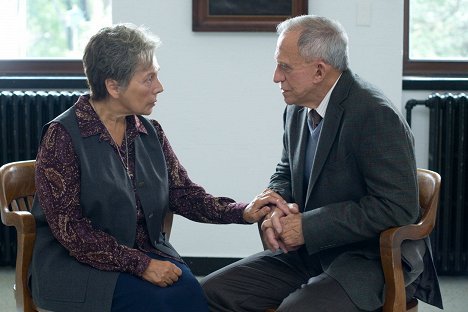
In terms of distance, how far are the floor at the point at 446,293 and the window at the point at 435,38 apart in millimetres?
1075

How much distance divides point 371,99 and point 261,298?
72 centimetres

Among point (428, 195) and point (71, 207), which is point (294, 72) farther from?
point (71, 207)

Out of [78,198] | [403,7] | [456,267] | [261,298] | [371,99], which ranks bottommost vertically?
[456,267]

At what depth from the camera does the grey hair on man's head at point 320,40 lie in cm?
284

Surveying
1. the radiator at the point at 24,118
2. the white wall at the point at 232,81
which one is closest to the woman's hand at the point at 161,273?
the white wall at the point at 232,81

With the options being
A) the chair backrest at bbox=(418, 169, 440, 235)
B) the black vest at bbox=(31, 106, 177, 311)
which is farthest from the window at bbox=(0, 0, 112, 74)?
the chair backrest at bbox=(418, 169, 440, 235)

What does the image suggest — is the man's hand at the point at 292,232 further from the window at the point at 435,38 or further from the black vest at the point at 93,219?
the window at the point at 435,38

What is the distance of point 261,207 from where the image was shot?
2988 millimetres

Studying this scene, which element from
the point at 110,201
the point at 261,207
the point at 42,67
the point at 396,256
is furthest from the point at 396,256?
the point at 42,67

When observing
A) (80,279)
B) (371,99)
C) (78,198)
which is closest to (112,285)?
(80,279)

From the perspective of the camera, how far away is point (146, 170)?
9.59ft

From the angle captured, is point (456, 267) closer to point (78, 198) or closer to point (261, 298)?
point (261, 298)

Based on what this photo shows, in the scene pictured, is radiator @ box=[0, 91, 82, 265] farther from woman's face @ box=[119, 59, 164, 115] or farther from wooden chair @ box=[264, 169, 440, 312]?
wooden chair @ box=[264, 169, 440, 312]

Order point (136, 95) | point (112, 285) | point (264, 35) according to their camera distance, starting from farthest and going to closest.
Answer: point (264, 35), point (136, 95), point (112, 285)
